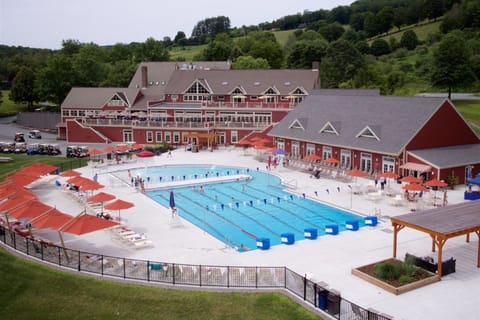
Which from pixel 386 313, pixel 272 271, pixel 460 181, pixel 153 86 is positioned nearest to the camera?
pixel 386 313

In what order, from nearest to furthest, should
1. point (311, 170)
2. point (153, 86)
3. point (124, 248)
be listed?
point (124, 248) → point (311, 170) → point (153, 86)

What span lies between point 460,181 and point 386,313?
2287 cm

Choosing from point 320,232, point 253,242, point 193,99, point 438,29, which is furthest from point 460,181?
point 438,29

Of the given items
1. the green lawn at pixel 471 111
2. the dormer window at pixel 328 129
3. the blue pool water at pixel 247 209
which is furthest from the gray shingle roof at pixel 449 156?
the green lawn at pixel 471 111

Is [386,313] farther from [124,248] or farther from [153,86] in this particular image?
[153,86]

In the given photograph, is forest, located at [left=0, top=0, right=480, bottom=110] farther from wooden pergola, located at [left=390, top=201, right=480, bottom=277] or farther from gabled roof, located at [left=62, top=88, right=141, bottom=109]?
wooden pergola, located at [left=390, top=201, right=480, bottom=277]

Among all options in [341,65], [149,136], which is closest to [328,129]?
[149,136]

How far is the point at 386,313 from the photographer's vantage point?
15984 mm

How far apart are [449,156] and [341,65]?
5277cm

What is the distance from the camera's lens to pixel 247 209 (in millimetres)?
31500

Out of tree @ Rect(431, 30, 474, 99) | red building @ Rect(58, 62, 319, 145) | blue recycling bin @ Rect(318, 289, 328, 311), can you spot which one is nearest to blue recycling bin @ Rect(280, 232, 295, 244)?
blue recycling bin @ Rect(318, 289, 328, 311)

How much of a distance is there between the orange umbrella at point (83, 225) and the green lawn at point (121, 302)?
2582 millimetres

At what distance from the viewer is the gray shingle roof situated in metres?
34.6

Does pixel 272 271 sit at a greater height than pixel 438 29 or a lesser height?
lesser
